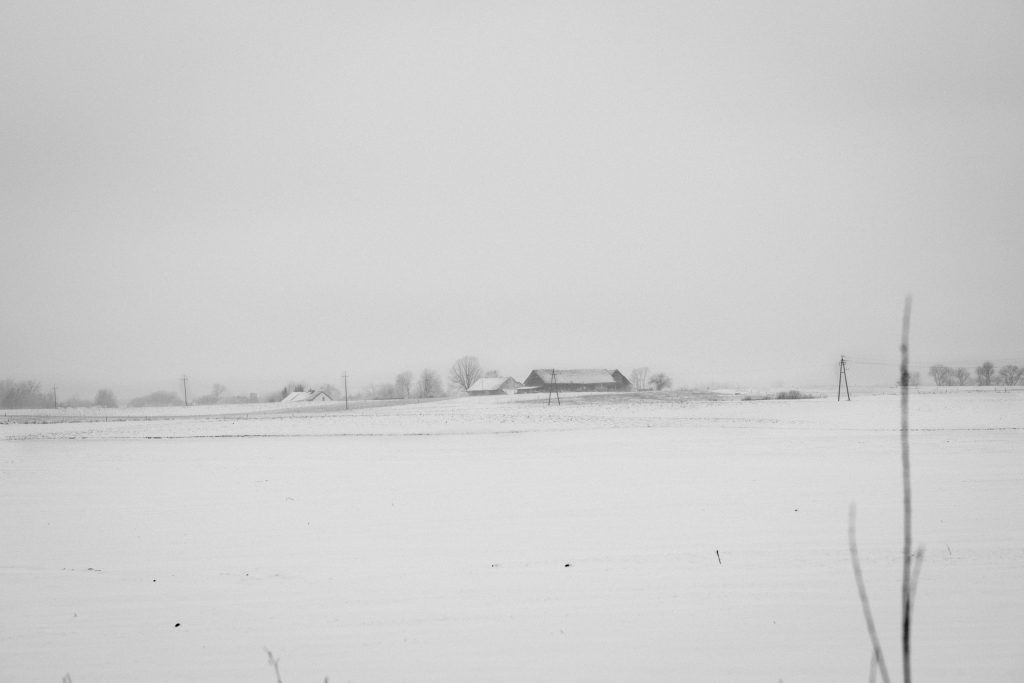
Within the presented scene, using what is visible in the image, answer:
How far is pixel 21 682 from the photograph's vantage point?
662 cm

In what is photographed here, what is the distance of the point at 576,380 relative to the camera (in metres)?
106

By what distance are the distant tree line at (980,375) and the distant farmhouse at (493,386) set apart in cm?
→ 7225

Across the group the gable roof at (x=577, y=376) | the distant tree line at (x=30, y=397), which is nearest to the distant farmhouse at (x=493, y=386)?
the gable roof at (x=577, y=376)

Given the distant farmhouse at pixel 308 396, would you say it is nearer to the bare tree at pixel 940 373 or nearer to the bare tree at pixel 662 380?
the bare tree at pixel 662 380

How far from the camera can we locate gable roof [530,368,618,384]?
10569cm

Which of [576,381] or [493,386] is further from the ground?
[576,381]

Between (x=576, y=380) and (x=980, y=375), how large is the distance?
6911cm

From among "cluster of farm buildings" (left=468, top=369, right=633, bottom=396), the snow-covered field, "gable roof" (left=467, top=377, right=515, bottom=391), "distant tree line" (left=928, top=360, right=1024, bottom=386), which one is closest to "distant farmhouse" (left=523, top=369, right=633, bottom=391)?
"cluster of farm buildings" (left=468, top=369, right=633, bottom=396)

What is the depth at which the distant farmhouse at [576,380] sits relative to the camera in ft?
342

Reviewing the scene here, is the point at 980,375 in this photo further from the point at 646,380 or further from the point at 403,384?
the point at 403,384

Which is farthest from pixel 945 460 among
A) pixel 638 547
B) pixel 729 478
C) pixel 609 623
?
pixel 609 623

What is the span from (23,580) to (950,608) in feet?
39.1

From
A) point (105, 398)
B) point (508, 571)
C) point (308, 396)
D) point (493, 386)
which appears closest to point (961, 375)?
point (493, 386)

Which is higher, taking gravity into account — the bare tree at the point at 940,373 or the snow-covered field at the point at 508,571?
the snow-covered field at the point at 508,571
